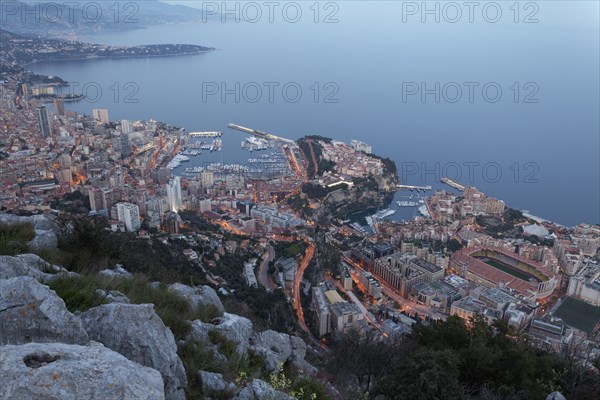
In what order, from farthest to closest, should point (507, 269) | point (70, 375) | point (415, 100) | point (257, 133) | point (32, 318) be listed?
point (415, 100), point (257, 133), point (507, 269), point (32, 318), point (70, 375)

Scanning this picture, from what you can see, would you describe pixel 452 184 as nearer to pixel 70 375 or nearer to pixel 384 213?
pixel 384 213

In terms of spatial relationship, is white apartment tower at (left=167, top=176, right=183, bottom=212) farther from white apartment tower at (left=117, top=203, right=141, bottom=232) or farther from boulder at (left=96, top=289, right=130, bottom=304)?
boulder at (left=96, top=289, right=130, bottom=304)

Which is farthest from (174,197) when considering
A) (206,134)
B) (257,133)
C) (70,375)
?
(70,375)

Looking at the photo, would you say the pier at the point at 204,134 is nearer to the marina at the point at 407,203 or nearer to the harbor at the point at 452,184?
the marina at the point at 407,203

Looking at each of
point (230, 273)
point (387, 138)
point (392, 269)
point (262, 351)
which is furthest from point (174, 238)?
point (387, 138)

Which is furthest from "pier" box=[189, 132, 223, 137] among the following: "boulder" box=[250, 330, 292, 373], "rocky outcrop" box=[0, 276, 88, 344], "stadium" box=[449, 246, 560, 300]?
"rocky outcrop" box=[0, 276, 88, 344]
